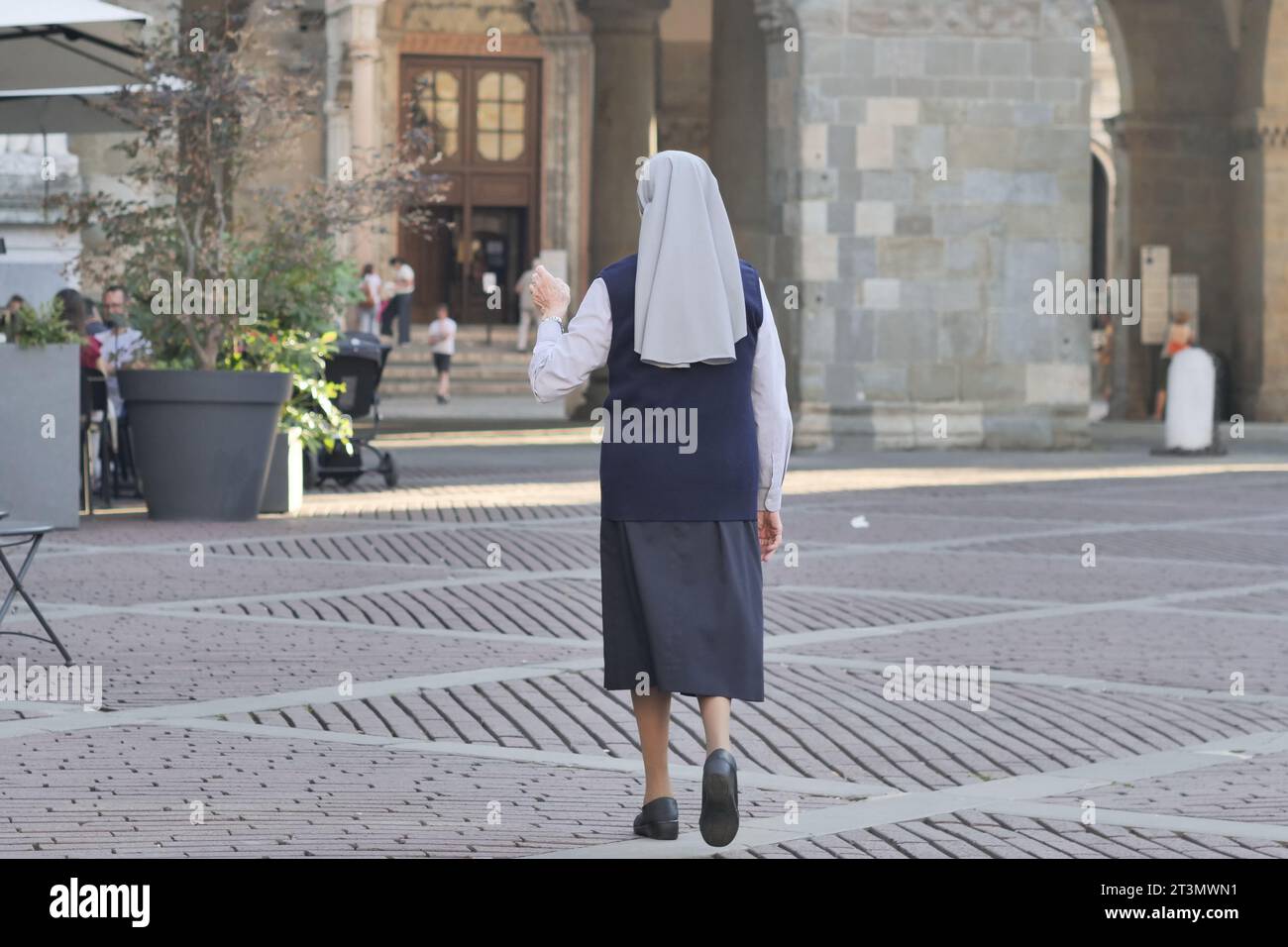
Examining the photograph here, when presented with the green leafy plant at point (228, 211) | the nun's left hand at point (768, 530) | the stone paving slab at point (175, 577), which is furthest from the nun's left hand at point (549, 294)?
the green leafy plant at point (228, 211)

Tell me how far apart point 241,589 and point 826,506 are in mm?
6111

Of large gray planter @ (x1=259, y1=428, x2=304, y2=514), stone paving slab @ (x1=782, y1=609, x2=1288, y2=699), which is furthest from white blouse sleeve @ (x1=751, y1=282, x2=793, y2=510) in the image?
large gray planter @ (x1=259, y1=428, x2=304, y2=514)

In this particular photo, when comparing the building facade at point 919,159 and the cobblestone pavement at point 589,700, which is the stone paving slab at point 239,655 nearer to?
the cobblestone pavement at point 589,700

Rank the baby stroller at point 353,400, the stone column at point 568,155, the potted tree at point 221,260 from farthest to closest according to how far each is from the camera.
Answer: the stone column at point 568,155
the baby stroller at point 353,400
the potted tree at point 221,260

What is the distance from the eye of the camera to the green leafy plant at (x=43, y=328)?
44.4 ft

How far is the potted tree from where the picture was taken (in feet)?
46.6

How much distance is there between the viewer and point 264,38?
15570 mm

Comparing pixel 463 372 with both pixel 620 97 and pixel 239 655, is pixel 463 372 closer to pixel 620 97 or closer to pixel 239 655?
pixel 620 97

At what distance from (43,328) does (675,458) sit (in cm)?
873

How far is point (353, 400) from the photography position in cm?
1761

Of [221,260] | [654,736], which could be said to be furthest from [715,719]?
[221,260]

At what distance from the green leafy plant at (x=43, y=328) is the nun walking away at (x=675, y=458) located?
27.7ft
